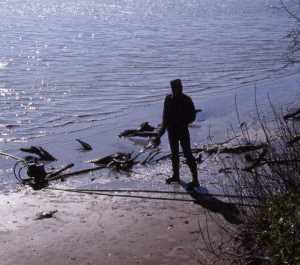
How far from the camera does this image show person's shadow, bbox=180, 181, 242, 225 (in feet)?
35.1

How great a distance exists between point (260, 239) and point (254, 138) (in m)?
10.4

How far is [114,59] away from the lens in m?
34.6

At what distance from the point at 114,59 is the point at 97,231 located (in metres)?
24.2

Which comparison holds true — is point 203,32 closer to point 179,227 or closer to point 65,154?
point 65,154

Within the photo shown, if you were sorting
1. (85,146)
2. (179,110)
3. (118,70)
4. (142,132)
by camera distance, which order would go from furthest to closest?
(118,70), (142,132), (85,146), (179,110)

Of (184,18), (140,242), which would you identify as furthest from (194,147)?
(184,18)

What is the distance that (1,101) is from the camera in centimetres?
2539

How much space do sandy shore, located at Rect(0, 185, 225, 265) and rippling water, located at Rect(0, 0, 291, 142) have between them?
777cm

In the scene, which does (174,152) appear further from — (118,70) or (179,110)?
(118,70)

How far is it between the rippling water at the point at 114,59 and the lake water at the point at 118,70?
48mm

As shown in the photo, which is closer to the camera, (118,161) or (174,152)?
(174,152)

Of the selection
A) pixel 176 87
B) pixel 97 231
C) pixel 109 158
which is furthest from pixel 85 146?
pixel 97 231

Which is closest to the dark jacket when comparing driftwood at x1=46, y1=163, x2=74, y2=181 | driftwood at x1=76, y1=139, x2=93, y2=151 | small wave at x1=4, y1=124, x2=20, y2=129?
driftwood at x1=46, y1=163, x2=74, y2=181

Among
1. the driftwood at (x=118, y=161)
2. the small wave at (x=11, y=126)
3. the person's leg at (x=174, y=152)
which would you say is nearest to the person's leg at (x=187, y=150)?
the person's leg at (x=174, y=152)
